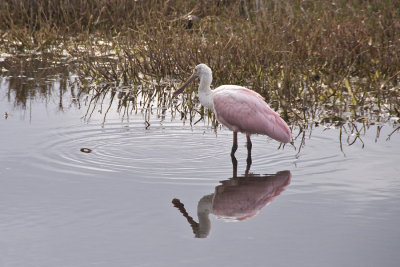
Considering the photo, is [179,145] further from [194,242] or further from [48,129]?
[194,242]

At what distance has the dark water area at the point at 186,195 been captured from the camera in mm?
5023

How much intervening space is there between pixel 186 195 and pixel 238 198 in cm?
41

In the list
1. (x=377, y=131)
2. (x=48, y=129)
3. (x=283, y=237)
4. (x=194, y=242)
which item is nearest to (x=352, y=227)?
(x=283, y=237)

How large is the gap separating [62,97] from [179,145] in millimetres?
3035

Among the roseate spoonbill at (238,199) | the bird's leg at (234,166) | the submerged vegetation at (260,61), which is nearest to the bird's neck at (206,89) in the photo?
the bird's leg at (234,166)

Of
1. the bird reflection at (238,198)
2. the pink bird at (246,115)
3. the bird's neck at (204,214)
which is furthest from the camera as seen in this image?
the pink bird at (246,115)

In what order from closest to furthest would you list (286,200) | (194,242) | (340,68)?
(194,242), (286,200), (340,68)

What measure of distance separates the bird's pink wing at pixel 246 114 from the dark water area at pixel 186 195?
251 mm

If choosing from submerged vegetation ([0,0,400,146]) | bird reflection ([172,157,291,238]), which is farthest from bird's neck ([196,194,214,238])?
submerged vegetation ([0,0,400,146])

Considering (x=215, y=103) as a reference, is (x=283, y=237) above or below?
below

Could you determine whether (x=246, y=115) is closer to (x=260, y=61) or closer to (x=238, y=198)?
(x=238, y=198)

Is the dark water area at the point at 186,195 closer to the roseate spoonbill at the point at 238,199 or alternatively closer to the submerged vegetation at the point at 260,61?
the roseate spoonbill at the point at 238,199

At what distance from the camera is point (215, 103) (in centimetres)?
780

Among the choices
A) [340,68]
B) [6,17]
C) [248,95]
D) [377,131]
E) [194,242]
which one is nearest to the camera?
[194,242]
